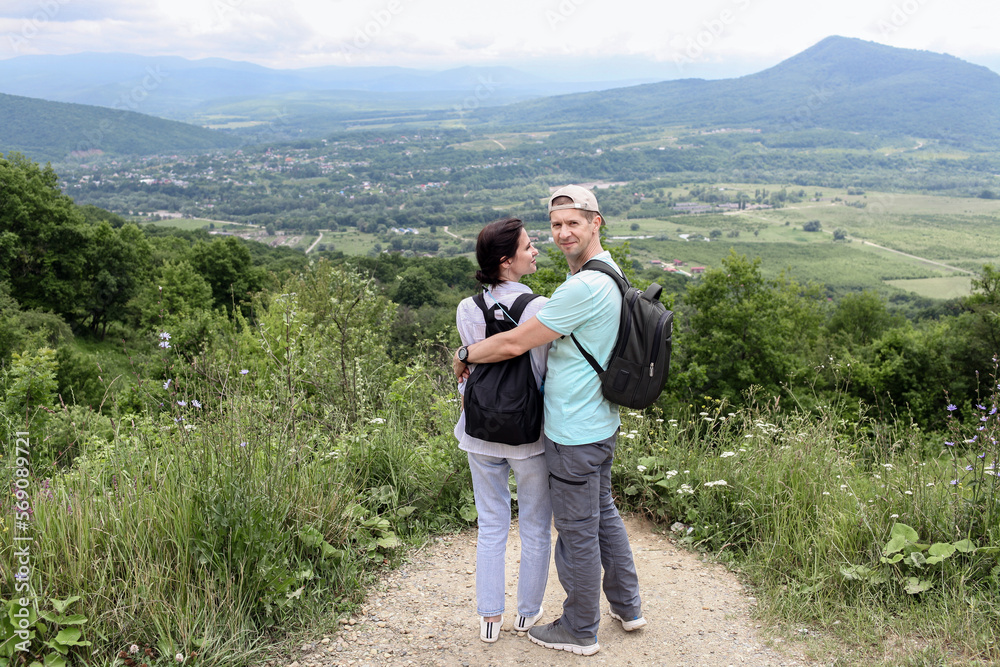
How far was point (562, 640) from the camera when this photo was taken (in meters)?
2.61

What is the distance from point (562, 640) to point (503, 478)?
0.71 metres

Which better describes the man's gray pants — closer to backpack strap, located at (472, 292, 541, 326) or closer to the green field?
backpack strap, located at (472, 292, 541, 326)

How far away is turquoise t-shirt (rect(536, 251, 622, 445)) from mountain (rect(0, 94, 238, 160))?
122101mm

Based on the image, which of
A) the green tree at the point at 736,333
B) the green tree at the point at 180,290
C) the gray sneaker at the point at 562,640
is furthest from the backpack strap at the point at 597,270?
the green tree at the point at 180,290

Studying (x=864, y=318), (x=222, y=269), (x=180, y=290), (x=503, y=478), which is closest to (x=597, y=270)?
(x=503, y=478)

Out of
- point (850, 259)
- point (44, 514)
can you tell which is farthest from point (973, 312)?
point (850, 259)

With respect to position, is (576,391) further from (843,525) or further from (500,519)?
(843,525)

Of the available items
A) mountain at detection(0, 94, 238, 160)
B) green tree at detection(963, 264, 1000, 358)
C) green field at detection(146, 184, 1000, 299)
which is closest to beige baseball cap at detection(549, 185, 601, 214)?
green tree at detection(963, 264, 1000, 358)

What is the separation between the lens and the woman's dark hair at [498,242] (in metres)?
2.36

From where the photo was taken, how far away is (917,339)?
2478 cm

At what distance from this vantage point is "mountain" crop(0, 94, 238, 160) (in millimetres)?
121875

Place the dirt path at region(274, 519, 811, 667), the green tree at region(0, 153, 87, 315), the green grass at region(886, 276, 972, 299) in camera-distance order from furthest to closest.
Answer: the green grass at region(886, 276, 972, 299) → the green tree at region(0, 153, 87, 315) → the dirt path at region(274, 519, 811, 667)

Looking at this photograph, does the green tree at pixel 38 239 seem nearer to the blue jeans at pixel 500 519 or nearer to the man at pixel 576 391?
the blue jeans at pixel 500 519

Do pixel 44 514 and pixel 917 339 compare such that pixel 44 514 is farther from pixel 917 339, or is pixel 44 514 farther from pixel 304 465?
pixel 917 339
